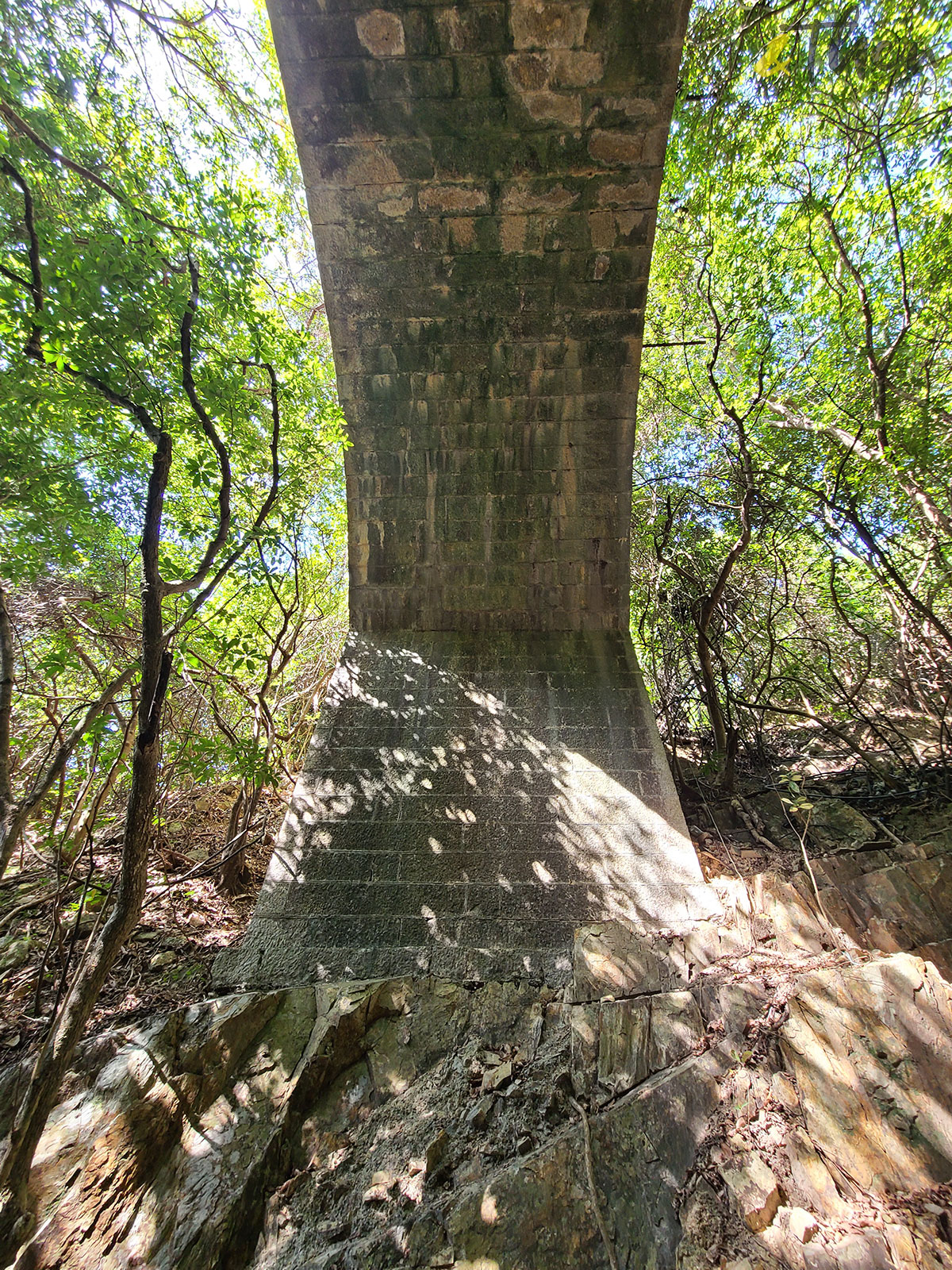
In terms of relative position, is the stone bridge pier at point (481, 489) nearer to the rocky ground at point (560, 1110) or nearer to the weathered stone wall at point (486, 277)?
the weathered stone wall at point (486, 277)

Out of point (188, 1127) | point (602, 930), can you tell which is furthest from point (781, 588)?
point (188, 1127)

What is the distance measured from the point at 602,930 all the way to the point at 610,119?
5.01 meters

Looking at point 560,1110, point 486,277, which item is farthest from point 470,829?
point 486,277

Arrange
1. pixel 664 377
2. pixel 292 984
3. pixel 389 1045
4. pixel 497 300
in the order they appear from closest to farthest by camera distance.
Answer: pixel 389 1045, pixel 292 984, pixel 497 300, pixel 664 377

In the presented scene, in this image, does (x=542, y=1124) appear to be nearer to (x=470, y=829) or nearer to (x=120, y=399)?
(x=470, y=829)

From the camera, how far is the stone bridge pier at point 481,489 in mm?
2920

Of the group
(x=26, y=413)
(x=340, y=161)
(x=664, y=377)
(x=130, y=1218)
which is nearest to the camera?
(x=130, y=1218)

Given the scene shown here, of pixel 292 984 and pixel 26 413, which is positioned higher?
pixel 26 413

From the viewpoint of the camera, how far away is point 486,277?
153 inches

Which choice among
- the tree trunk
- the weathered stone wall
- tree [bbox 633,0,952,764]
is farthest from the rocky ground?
the weathered stone wall

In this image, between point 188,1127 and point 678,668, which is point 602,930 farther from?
point 678,668

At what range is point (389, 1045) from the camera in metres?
2.27

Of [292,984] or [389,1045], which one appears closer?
[389,1045]

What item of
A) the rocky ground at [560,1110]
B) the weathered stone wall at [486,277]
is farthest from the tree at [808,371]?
the rocky ground at [560,1110]
